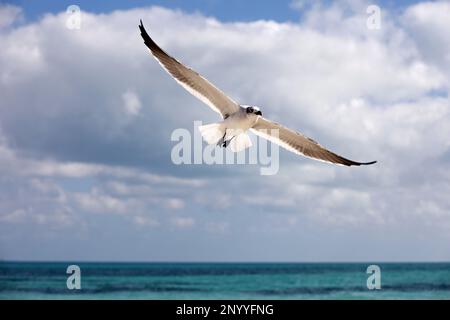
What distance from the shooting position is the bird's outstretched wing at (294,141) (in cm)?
1100

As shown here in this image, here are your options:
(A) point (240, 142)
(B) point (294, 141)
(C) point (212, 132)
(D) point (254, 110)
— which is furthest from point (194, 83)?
(B) point (294, 141)

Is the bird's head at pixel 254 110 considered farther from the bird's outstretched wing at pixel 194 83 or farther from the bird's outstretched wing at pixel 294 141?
the bird's outstretched wing at pixel 294 141

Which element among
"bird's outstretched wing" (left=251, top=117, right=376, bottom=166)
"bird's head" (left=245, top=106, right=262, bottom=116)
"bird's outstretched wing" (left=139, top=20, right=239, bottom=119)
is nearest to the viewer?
"bird's outstretched wing" (left=139, top=20, right=239, bottom=119)

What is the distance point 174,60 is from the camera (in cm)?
1008

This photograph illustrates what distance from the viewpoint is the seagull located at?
10195mm

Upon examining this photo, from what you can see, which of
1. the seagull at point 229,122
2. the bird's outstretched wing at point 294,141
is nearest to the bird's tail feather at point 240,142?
the seagull at point 229,122

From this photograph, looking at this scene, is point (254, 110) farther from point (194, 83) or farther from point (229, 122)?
point (194, 83)

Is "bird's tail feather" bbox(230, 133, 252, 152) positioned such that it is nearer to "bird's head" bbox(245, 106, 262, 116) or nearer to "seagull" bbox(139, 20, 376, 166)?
"seagull" bbox(139, 20, 376, 166)

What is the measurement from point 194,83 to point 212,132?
786 mm

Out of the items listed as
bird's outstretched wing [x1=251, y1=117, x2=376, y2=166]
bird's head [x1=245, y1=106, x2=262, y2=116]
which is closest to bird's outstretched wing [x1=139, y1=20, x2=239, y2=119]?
bird's head [x1=245, y1=106, x2=262, y2=116]
